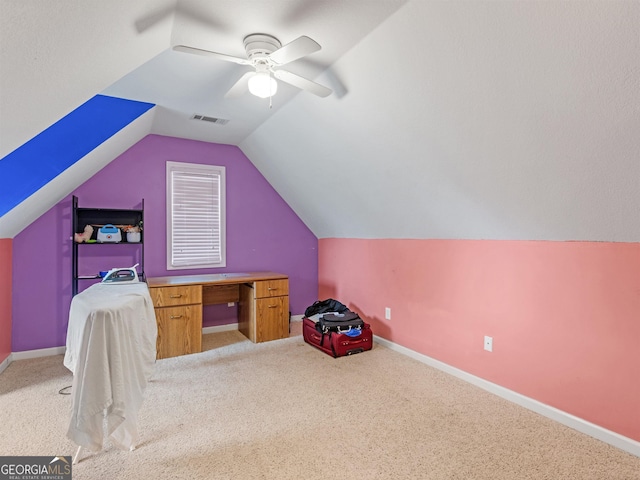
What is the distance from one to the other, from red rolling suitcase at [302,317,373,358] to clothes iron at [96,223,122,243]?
2.17 meters

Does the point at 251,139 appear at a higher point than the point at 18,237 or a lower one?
higher

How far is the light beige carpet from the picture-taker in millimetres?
1874

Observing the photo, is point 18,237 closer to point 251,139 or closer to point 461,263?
point 251,139

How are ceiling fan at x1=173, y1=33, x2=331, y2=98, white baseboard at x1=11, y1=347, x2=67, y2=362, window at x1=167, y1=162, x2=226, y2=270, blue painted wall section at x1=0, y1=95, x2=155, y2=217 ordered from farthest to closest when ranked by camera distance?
window at x1=167, y1=162, x2=226, y2=270 → white baseboard at x1=11, y1=347, x2=67, y2=362 → blue painted wall section at x1=0, y1=95, x2=155, y2=217 → ceiling fan at x1=173, y1=33, x2=331, y2=98

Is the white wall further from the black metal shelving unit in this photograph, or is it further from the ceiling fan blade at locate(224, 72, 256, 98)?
the black metal shelving unit

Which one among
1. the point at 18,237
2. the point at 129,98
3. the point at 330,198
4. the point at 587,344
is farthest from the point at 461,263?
the point at 18,237

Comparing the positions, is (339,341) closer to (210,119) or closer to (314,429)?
(314,429)

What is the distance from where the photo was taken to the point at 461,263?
10.1 ft

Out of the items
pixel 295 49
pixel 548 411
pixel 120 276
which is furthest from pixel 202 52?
pixel 548 411

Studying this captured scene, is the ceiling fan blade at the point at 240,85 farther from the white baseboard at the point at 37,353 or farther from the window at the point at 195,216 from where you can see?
the white baseboard at the point at 37,353

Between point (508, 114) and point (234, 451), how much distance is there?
2.44 metres

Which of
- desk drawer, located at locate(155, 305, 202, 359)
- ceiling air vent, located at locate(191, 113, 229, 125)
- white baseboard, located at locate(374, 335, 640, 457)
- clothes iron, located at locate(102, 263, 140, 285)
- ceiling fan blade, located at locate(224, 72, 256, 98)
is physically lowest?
white baseboard, located at locate(374, 335, 640, 457)

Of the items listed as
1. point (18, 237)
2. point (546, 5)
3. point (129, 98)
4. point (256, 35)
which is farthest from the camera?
point (18, 237)

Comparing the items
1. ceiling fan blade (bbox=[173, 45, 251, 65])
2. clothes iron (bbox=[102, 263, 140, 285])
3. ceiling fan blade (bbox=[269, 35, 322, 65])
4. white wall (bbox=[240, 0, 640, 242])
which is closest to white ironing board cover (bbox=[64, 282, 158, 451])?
clothes iron (bbox=[102, 263, 140, 285])
